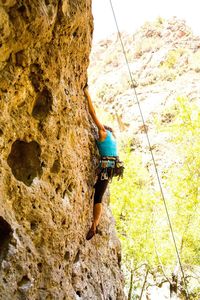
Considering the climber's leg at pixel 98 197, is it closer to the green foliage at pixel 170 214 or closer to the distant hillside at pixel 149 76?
the green foliage at pixel 170 214

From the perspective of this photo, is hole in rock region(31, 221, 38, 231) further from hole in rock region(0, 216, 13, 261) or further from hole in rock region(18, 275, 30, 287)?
hole in rock region(18, 275, 30, 287)

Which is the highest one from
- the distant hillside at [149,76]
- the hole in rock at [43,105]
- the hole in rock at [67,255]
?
the distant hillside at [149,76]

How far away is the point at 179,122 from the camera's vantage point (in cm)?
1741

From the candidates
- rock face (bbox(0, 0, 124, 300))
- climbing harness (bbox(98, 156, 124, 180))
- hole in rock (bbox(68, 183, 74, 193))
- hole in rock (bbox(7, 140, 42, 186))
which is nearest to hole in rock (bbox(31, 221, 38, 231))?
rock face (bbox(0, 0, 124, 300))

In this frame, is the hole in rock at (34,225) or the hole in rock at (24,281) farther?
the hole in rock at (34,225)

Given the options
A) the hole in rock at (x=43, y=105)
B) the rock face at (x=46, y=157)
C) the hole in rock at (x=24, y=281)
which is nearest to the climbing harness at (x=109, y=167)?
Result: the rock face at (x=46, y=157)

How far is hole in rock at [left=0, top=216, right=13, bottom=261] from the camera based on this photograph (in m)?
3.98

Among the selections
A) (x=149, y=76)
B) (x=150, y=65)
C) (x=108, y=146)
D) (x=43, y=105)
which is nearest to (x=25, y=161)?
(x=43, y=105)

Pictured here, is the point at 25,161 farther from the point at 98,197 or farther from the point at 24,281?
the point at 98,197

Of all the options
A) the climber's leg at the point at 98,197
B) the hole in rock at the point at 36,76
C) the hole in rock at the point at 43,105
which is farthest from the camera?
the climber's leg at the point at 98,197

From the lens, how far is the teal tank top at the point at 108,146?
6.67m

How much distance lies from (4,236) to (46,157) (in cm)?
133

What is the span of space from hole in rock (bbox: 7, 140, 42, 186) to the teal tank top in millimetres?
2014

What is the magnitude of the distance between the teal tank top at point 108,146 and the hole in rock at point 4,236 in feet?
9.68
